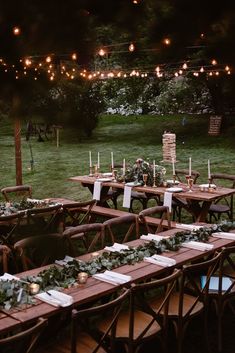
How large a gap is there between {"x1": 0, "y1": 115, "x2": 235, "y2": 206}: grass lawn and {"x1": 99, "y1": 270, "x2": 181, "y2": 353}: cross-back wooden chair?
4.47 metres

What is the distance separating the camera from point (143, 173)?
8078mm

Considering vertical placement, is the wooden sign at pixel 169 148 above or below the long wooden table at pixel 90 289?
above

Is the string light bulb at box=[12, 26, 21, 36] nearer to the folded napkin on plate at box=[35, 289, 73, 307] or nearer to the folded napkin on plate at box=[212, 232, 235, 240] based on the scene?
the folded napkin on plate at box=[35, 289, 73, 307]

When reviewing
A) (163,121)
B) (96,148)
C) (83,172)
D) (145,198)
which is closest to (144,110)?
(163,121)

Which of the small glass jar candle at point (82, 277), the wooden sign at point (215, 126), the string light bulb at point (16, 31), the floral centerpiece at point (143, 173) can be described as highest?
the string light bulb at point (16, 31)

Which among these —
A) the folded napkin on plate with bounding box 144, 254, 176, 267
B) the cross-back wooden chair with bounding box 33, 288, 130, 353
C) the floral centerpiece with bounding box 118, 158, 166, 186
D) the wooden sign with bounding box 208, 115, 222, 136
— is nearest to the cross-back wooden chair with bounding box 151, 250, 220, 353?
the folded napkin on plate with bounding box 144, 254, 176, 267

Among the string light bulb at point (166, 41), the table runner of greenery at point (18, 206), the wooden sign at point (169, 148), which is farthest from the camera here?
the wooden sign at point (169, 148)

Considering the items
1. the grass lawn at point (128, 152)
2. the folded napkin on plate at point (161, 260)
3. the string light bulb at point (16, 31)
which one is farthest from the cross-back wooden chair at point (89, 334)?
the grass lawn at point (128, 152)

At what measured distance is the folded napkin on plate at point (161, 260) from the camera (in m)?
4.26

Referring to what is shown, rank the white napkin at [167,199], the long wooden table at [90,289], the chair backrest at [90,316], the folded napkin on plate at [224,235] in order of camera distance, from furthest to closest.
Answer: the white napkin at [167,199] → the folded napkin on plate at [224,235] → the long wooden table at [90,289] → the chair backrest at [90,316]

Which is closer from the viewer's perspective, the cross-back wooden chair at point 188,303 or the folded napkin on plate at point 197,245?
the cross-back wooden chair at point 188,303

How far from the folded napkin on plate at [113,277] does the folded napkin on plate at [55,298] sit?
1.48 ft

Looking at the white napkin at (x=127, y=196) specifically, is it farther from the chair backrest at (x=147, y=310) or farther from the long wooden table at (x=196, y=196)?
the chair backrest at (x=147, y=310)

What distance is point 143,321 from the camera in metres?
3.94
